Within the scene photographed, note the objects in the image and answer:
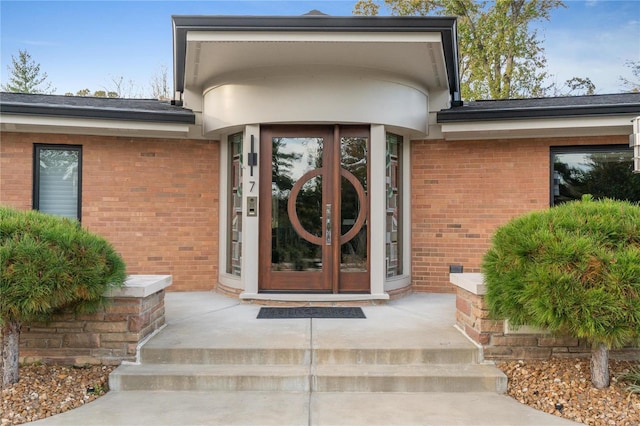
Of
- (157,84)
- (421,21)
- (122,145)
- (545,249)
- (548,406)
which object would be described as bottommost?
(548,406)

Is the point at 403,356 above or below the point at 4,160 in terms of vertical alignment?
below

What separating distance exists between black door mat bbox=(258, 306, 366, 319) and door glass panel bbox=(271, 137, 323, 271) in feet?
2.00

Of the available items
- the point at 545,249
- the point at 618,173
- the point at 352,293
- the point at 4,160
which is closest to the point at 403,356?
the point at 545,249

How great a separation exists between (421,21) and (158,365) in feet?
15.0

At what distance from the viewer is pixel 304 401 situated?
366cm

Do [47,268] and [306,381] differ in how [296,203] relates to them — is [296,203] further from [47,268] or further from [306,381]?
[47,268]

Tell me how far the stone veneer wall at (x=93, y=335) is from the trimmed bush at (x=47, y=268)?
21 cm

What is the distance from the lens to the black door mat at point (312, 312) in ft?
18.2

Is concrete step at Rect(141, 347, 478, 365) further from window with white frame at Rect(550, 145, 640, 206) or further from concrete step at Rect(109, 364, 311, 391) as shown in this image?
window with white frame at Rect(550, 145, 640, 206)

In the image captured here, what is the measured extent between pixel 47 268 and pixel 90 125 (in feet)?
11.9

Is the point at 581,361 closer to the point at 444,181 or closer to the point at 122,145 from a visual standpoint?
the point at 444,181

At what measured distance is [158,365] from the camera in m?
4.09

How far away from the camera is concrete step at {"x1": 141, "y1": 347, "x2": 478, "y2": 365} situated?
13.6 feet

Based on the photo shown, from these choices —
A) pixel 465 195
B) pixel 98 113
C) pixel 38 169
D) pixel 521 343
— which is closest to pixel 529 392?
pixel 521 343
